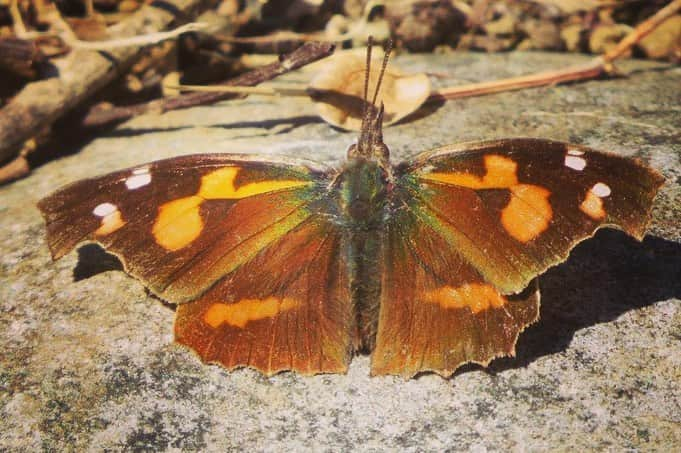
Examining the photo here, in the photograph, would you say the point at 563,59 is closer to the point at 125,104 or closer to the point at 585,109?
the point at 585,109

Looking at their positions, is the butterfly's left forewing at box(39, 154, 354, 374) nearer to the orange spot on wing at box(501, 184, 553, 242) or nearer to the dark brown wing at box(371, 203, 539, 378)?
the dark brown wing at box(371, 203, 539, 378)

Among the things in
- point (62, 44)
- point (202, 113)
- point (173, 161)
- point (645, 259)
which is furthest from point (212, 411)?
point (62, 44)

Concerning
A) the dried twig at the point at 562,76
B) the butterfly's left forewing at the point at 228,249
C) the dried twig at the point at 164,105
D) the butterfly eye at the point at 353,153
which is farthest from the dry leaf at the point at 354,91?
the butterfly's left forewing at the point at 228,249

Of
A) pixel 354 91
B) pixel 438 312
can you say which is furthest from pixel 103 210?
pixel 354 91

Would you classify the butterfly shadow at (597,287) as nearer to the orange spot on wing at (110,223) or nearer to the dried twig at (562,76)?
the orange spot on wing at (110,223)

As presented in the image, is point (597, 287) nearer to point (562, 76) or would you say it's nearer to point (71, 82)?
point (562, 76)
